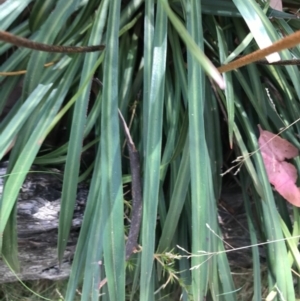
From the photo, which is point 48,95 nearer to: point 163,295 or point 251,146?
point 251,146

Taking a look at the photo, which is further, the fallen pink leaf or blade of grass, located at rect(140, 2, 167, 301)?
the fallen pink leaf

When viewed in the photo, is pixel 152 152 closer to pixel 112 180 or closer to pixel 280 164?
pixel 112 180

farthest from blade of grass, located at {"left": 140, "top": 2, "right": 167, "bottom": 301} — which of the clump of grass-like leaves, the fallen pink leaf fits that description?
the fallen pink leaf

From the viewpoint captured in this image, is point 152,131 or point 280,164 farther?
point 280,164

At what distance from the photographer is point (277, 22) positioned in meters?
0.84

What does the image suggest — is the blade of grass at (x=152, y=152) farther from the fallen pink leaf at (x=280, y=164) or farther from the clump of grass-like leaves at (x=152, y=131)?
the fallen pink leaf at (x=280, y=164)

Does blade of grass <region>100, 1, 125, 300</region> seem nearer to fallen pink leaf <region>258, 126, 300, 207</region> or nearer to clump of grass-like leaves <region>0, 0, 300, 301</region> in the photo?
clump of grass-like leaves <region>0, 0, 300, 301</region>

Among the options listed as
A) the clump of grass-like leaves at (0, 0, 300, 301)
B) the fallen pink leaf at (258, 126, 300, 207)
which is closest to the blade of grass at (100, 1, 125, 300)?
the clump of grass-like leaves at (0, 0, 300, 301)

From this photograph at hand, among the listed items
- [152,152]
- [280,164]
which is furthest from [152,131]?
[280,164]

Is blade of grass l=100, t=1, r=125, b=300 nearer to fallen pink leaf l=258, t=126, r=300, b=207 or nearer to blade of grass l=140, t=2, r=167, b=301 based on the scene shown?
blade of grass l=140, t=2, r=167, b=301

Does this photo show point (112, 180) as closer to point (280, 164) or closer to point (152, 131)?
point (152, 131)

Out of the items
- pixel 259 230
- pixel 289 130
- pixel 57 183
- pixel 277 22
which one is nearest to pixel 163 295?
pixel 259 230

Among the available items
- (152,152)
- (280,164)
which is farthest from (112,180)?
(280,164)

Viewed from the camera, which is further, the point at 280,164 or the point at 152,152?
the point at 280,164
